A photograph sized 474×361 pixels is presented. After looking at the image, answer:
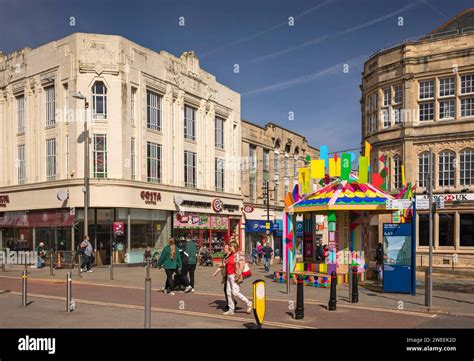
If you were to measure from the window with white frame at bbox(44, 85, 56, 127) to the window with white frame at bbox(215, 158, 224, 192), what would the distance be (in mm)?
13869

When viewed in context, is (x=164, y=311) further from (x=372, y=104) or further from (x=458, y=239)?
(x=372, y=104)

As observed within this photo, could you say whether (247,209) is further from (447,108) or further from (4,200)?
(447,108)

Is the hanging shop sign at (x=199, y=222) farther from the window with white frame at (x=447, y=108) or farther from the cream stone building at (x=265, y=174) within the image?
the window with white frame at (x=447, y=108)

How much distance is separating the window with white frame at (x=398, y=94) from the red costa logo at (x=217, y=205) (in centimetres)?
1597

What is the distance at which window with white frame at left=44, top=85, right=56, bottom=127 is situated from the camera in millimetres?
33031

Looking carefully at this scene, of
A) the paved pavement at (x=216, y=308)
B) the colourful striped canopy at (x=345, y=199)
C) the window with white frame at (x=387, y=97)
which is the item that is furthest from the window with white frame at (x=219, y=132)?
the paved pavement at (x=216, y=308)

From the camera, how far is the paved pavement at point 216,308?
11.3 m

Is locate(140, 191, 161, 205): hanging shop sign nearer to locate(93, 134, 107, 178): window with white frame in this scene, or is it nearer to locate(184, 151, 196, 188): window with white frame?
locate(93, 134, 107, 178): window with white frame

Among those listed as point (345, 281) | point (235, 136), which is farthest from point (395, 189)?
point (235, 136)

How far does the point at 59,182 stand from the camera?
31.5 m

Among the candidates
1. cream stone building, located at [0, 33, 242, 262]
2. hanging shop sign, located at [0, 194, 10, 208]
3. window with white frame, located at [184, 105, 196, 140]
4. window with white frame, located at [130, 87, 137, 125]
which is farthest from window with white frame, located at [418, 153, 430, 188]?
hanging shop sign, located at [0, 194, 10, 208]

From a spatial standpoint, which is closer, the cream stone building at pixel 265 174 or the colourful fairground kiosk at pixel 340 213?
the colourful fairground kiosk at pixel 340 213

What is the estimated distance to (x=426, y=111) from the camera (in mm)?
30703

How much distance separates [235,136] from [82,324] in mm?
34496
